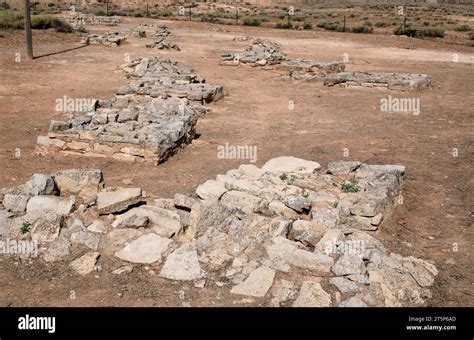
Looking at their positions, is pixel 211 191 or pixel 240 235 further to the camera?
pixel 211 191

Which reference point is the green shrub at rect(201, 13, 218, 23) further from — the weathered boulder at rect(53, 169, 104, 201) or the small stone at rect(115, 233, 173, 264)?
the small stone at rect(115, 233, 173, 264)

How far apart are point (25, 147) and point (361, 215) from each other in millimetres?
7922

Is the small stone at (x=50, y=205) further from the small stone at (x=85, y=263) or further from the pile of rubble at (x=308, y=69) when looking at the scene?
the pile of rubble at (x=308, y=69)

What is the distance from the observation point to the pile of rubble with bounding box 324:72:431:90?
1825 cm

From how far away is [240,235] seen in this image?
6469 mm

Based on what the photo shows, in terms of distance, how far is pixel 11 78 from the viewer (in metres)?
18.4

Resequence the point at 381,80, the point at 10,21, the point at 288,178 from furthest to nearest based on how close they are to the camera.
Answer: the point at 10,21
the point at 381,80
the point at 288,178

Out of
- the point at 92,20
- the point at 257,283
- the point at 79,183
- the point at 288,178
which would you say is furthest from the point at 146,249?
the point at 92,20

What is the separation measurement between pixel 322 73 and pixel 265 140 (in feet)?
31.4

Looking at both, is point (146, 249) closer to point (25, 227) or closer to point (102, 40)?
point (25, 227)

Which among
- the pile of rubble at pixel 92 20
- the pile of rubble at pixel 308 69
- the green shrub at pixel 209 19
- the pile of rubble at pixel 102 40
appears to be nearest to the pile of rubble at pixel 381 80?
the pile of rubble at pixel 308 69

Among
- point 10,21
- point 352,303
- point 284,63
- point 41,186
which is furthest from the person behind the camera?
point 10,21

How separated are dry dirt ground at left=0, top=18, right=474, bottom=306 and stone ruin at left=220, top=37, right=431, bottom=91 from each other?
563mm
